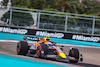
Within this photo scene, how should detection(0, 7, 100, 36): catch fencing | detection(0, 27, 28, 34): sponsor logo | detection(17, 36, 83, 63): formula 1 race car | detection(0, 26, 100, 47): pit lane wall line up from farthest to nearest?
detection(0, 27, 28, 34): sponsor logo → detection(0, 26, 100, 47): pit lane wall → detection(0, 7, 100, 36): catch fencing → detection(17, 36, 83, 63): formula 1 race car

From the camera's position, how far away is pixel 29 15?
16.4 metres

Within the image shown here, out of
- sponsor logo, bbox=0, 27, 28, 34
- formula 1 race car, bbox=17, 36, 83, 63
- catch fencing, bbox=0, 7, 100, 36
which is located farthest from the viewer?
sponsor logo, bbox=0, 27, 28, 34

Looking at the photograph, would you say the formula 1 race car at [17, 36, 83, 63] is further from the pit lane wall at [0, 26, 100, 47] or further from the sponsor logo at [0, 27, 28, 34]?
the sponsor logo at [0, 27, 28, 34]

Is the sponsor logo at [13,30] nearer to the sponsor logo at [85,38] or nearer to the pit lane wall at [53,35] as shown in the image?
the pit lane wall at [53,35]

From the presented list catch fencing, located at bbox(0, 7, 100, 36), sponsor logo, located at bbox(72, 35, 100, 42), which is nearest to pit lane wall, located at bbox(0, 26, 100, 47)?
sponsor logo, located at bbox(72, 35, 100, 42)

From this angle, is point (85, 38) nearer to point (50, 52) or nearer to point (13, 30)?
point (13, 30)

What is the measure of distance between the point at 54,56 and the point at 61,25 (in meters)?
9.88

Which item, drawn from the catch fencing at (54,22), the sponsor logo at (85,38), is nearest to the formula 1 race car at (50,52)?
the catch fencing at (54,22)

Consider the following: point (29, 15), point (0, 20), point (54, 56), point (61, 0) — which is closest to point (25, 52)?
point (54, 56)

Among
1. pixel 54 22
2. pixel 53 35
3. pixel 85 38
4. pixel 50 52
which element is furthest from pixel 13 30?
pixel 50 52

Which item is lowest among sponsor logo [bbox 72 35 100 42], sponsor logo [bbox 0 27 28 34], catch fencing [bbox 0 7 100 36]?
sponsor logo [bbox 72 35 100 42]

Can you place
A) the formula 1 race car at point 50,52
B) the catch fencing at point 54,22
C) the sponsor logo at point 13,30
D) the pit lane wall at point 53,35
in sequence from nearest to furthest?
the formula 1 race car at point 50,52
the catch fencing at point 54,22
the pit lane wall at point 53,35
the sponsor logo at point 13,30

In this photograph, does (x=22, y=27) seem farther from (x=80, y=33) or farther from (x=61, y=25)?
(x=80, y=33)

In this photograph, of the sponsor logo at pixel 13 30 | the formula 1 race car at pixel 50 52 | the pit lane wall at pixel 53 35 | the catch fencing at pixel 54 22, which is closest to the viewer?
the formula 1 race car at pixel 50 52
